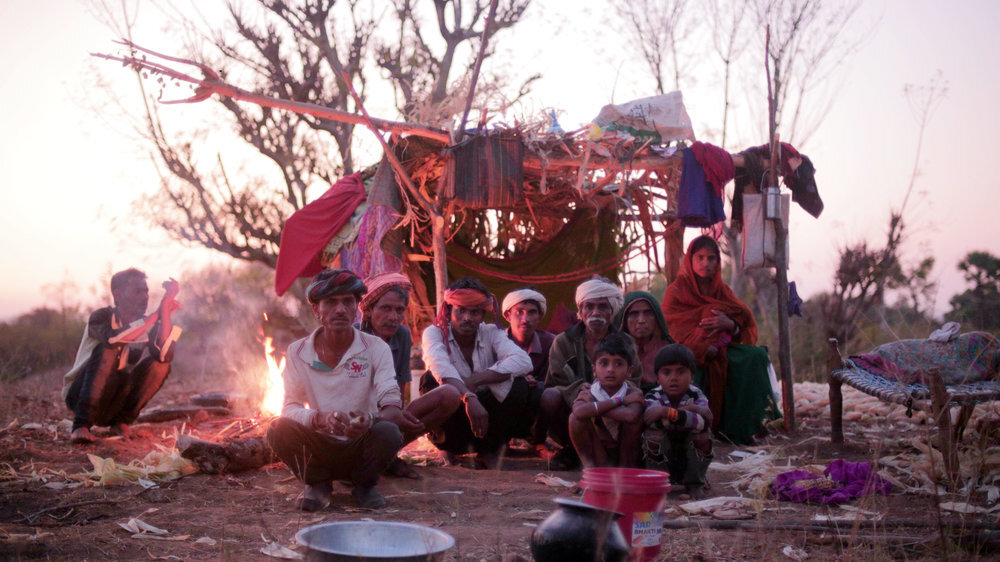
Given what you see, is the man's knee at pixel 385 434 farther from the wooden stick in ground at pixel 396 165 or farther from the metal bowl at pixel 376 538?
the wooden stick in ground at pixel 396 165

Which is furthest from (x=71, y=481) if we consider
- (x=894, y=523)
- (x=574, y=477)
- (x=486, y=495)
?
(x=894, y=523)

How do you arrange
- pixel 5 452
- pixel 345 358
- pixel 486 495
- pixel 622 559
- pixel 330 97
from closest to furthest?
pixel 622 559 < pixel 345 358 < pixel 486 495 < pixel 5 452 < pixel 330 97

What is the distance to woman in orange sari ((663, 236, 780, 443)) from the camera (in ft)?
Result: 20.6

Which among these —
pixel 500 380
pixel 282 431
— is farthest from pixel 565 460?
pixel 282 431

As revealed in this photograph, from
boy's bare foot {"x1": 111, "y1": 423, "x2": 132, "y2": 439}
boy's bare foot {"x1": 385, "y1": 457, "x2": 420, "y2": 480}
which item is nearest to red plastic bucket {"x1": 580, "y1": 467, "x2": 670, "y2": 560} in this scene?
boy's bare foot {"x1": 385, "y1": 457, "x2": 420, "y2": 480}

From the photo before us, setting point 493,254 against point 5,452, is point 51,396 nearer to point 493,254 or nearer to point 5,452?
point 5,452

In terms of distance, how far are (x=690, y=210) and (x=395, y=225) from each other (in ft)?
8.95

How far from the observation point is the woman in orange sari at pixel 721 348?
20.6ft

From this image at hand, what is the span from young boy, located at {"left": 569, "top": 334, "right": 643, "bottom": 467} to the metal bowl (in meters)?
1.95

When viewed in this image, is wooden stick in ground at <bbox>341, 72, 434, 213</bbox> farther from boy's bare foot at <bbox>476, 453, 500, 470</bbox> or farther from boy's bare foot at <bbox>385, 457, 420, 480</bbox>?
boy's bare foot at <bbox>385, 457, 420, 480</bbox>

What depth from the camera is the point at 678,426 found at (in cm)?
415

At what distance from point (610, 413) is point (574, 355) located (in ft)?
3.36

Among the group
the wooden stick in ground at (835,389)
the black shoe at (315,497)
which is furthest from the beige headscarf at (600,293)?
the black shoe at (315,497)

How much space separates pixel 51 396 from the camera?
941 centimetres
